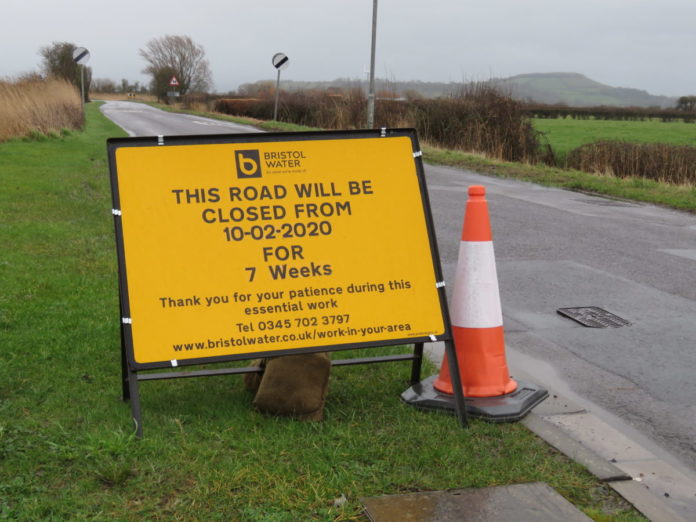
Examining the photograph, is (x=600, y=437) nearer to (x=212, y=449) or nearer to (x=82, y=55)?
(x=212, y=449)

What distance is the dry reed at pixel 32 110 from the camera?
2322cm

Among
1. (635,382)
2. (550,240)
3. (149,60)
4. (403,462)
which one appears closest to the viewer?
(403,462)

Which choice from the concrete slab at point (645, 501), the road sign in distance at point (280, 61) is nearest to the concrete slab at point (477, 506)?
the concrete slab at point (645, 501)

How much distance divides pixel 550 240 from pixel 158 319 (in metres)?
7.00

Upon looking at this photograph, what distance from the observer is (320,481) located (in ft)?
11.5

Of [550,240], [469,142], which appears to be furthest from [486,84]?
[550,240]

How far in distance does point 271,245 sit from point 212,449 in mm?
1070

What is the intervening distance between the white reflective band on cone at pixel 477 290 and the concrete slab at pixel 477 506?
1.20 meters

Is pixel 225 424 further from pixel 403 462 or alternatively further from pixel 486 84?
pixel 486 84

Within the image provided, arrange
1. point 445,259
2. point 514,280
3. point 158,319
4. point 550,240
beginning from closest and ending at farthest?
point 158,319 → point 514,280 → point 445,259 → point 550,240

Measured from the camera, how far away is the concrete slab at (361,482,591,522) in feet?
10.6

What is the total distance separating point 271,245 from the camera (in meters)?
4.26

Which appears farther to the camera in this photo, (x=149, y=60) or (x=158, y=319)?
(x=149, y=60)

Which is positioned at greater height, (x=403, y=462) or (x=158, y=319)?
(x=158, y=319)
